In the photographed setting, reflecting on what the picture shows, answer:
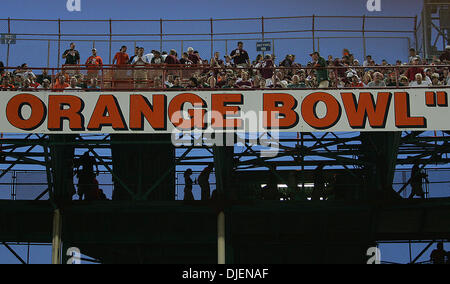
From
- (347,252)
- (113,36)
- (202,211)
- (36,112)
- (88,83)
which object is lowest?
(347,252)

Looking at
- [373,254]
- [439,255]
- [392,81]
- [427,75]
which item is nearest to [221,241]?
[373,254]

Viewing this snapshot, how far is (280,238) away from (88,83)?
31.8 feet

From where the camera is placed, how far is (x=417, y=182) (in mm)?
27141

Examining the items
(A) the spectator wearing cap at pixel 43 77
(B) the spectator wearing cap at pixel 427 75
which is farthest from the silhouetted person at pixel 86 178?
(B) the spectator wearing cap at pixel 427 75

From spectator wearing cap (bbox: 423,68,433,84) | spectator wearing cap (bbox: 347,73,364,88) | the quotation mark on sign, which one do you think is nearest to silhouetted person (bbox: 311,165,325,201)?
spectator wearing cap (bbox: 347,73,364,88)

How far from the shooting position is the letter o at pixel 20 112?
22.2 meters

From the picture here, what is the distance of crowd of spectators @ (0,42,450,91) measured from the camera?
23.7m

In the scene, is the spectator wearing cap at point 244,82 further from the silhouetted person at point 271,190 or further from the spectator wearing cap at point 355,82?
the silhouetted person at point 271,190

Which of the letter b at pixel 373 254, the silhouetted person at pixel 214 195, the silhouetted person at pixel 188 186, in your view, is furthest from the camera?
the letter b at pixel 373 254

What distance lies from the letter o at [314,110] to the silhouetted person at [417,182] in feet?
20.4

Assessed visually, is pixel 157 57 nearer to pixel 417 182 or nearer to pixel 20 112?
pixel 20 112
